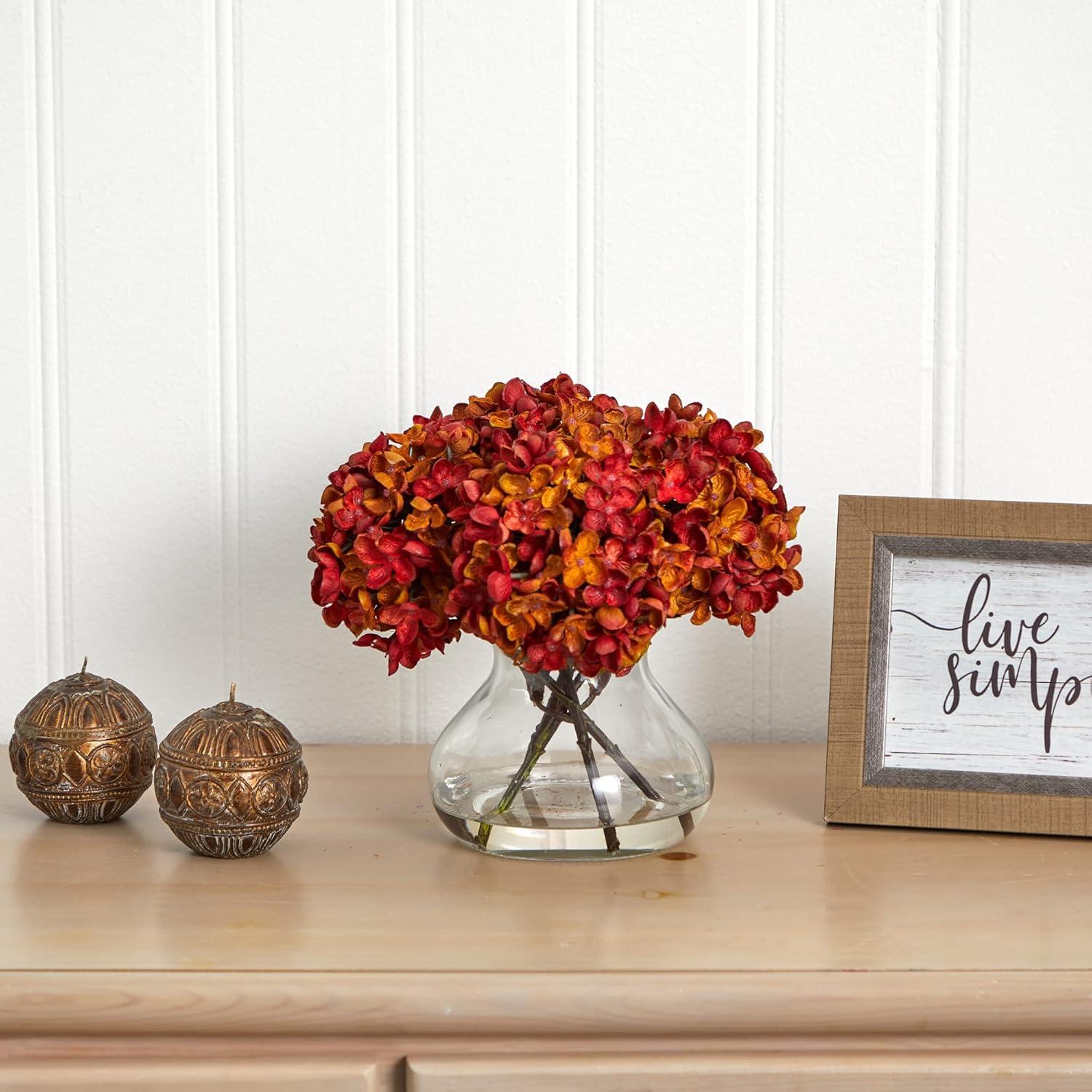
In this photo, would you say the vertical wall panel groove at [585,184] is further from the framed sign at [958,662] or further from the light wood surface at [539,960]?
the light wood surface at [539,960]

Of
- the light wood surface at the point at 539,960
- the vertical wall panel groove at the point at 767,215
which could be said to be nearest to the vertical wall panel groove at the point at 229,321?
the light wood surface at the point at 539,960

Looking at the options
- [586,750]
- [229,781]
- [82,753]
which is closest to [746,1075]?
[586,750]

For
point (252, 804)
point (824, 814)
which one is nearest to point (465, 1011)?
point (252, 804)

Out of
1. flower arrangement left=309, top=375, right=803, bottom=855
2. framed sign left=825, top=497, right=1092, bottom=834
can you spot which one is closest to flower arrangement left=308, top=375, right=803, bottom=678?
flower arrangement left=309, top=375, right=803, bottom=855

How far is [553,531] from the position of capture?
724mm

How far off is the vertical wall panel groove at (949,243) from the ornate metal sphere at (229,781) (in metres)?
0.68

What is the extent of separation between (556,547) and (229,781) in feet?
0.92

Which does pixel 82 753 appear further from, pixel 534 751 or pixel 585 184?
pixel 585 184

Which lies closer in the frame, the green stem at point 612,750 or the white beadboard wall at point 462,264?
the green stem at point 612,750

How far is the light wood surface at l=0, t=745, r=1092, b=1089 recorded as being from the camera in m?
0.62

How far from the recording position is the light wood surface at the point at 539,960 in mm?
615

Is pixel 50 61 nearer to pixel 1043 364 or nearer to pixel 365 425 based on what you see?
pixel 365 425

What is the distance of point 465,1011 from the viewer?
61 cm

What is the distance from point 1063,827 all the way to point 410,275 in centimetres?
75
